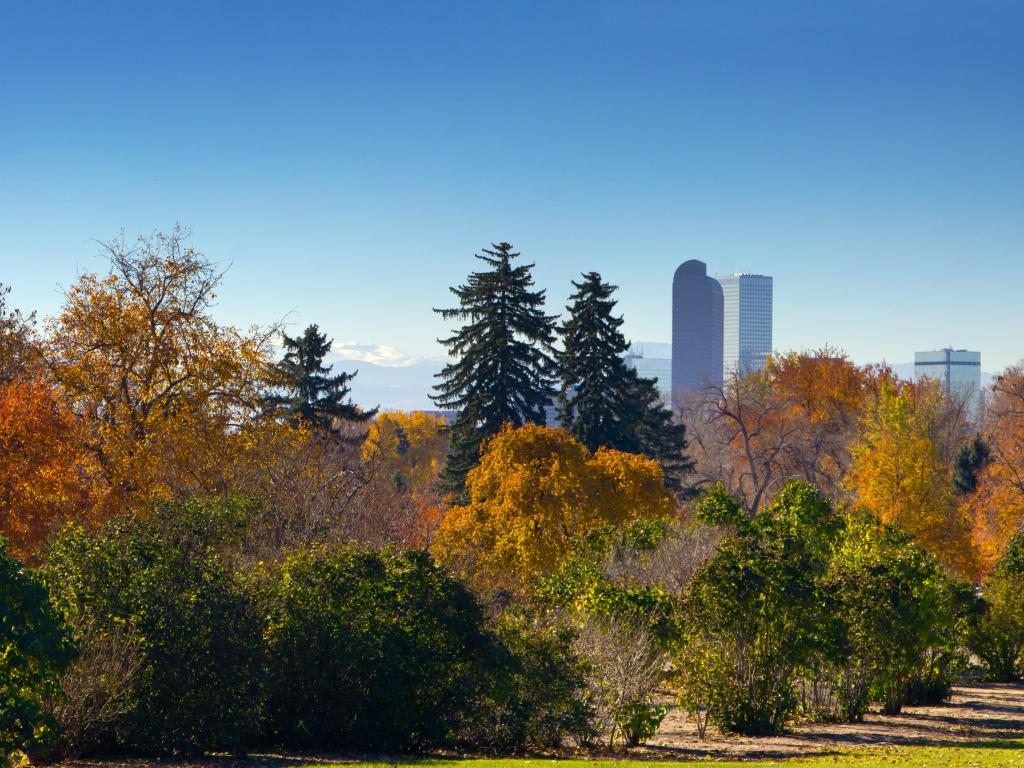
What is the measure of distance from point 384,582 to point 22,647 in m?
6.54

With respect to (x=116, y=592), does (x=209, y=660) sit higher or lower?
lower

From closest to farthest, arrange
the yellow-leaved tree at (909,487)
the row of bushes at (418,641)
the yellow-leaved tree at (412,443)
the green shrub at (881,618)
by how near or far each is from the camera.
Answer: the row of bushes at (418,641)
the green shrub at (881,618)
the yellow-leaved tree at (909,487)
the yellow-leaved tree at (412,443)

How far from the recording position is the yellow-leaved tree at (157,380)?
26016 mm

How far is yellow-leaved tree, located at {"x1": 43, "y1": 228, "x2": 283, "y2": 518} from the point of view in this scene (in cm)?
2602

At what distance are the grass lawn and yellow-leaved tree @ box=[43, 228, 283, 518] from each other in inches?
533

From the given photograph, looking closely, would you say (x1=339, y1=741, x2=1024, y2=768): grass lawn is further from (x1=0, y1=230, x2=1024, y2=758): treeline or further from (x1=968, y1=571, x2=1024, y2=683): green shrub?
(x1=968, y1=571, x2=1024, y2=683): green shrub

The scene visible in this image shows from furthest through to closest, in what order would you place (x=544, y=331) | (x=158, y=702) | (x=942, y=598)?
(x=544, y=331)
(x=942, y=598)
(x=158, y=702)

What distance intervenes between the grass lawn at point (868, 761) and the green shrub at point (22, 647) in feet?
13.4

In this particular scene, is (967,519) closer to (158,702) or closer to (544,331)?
(544,331)

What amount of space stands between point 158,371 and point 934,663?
21.0 m

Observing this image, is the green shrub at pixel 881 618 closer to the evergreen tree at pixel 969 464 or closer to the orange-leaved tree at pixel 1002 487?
the orange-leaved tree at pixel 1002 487

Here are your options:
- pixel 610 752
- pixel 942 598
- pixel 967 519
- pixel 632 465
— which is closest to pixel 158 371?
pixel 632 465

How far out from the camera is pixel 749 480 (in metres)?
64.9

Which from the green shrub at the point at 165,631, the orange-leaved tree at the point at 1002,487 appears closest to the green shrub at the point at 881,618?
the green shrub at the point at 165,631
